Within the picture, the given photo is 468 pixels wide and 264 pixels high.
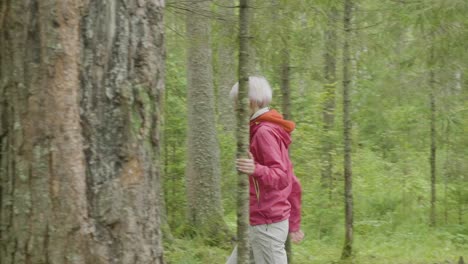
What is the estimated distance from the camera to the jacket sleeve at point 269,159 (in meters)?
4.67

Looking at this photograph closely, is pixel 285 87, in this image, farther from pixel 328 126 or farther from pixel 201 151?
pixel 328 126

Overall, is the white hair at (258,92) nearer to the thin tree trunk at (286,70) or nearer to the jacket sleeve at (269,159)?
the jacket sleeve at (269,159)

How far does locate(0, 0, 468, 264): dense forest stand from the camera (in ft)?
8.89

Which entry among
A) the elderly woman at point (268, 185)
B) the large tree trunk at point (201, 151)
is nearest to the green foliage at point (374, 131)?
the large tree trunk at point (201, 151)

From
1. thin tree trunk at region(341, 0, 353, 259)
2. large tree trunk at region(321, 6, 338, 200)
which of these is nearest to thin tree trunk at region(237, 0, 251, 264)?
thin tree trunk at region(341, 0, 353, 259)

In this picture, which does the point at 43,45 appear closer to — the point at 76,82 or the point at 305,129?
the point at 76,82

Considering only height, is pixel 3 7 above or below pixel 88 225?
above

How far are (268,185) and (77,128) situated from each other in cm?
222

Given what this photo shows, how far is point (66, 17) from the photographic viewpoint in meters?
2.68

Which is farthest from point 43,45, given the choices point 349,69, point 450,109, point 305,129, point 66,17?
point 450,109

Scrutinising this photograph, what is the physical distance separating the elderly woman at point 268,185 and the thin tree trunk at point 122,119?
1860 mm

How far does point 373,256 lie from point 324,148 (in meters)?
3.97

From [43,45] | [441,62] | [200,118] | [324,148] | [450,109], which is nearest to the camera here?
[43,45]

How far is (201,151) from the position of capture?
31.4ft
